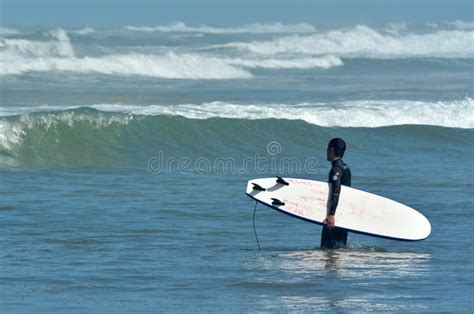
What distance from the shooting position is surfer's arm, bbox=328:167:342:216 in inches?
417

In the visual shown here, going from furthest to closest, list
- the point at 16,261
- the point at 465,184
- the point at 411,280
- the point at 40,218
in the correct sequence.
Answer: the point at 465,184 < the point at 40,218 < the point at 16,261 < the point at 411,280

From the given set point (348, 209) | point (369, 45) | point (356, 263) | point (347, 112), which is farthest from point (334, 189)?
point (369, 45)

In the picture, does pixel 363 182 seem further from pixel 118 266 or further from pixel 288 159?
pixel 118 266

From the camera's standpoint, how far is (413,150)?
18766 mm

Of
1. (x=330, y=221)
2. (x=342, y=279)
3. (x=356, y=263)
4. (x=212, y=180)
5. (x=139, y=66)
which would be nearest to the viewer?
(x=342, y=279)

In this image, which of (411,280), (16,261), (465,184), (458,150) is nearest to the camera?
(411,280)

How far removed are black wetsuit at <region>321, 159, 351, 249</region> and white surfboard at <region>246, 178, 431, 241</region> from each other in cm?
10

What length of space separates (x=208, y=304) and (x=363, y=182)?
663 cm

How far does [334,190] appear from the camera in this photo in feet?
34.8

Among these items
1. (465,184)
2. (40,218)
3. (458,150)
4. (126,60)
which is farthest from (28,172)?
(126,60)

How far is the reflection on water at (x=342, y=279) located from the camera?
8.88 m

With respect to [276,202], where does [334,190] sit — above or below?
above

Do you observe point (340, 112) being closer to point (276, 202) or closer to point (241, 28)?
point (276, 202)

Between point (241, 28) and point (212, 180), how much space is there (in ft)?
172
